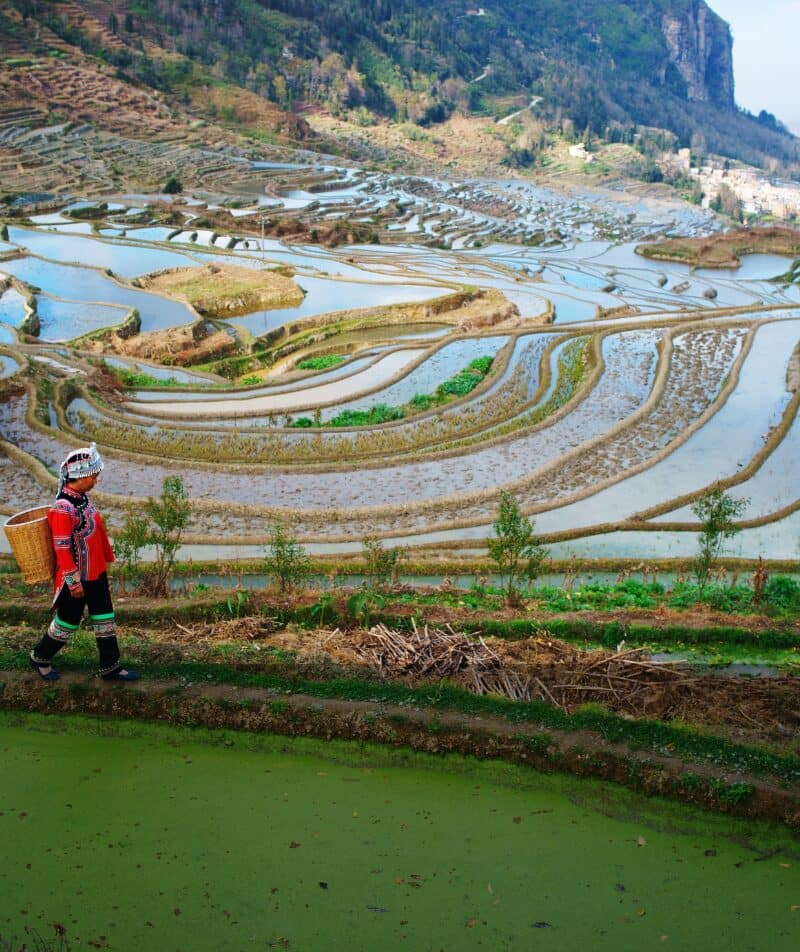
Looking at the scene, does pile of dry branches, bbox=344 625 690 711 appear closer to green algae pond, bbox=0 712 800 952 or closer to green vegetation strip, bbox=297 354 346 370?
green algae pond, bbox=0 712 800 952

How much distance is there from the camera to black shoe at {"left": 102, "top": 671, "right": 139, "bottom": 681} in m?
4.90

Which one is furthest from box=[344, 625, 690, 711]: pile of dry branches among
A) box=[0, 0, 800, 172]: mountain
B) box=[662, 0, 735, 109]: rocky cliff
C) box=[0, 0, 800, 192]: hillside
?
box=[662, 0, 735, 109]: rocky cliff

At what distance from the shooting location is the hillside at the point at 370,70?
4738 cm

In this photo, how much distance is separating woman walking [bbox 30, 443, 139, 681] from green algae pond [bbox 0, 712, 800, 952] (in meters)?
0.44

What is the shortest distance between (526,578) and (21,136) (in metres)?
42.0

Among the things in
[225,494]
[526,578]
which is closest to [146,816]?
[526,578]

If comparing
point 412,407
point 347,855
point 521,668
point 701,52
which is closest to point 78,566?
point 347,855

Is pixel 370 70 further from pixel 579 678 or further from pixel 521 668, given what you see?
pixel 579 678

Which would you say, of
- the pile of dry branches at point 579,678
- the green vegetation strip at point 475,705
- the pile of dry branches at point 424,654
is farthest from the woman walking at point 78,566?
the pile of dry branches at point 579,678

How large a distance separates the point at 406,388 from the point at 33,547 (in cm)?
1030

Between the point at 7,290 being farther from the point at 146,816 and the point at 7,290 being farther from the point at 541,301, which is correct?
the point at 146,816

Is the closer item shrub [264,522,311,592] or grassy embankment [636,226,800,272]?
shrub [264,522,311,592]

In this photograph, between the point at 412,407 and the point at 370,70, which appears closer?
the point at 412,407

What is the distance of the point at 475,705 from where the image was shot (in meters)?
4.78
